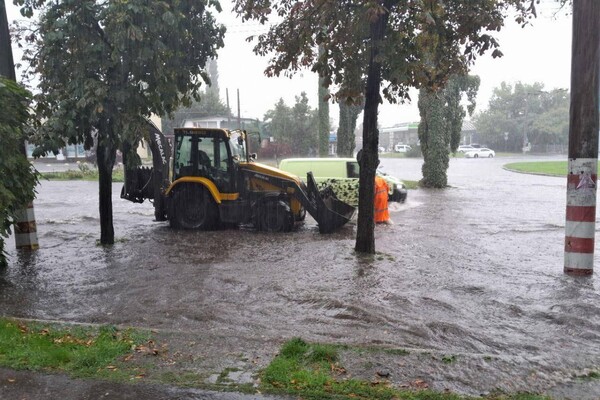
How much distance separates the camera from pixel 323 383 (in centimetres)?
419

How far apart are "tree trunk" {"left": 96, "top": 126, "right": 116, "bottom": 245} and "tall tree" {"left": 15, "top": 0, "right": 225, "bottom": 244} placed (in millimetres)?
44

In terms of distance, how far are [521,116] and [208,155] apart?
274ft

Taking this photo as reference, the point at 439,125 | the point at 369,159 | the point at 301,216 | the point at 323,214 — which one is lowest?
the point at 301,216

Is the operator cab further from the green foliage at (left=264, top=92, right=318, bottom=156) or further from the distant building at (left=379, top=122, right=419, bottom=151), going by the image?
the distant building at (left=379, top=122, right=419, bottom=151)

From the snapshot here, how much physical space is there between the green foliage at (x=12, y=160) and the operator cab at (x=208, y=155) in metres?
Answer: 5.27

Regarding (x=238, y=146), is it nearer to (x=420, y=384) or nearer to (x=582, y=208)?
(x=582, y=208)

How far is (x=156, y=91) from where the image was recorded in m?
9.49

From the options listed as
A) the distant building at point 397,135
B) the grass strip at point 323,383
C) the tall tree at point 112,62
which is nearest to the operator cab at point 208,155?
the tall tree at point 112,62

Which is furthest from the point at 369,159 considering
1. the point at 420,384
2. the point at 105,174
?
the point at 420,384

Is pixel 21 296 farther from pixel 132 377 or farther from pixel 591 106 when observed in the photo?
pixel 591 106

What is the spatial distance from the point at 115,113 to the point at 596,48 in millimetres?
7887

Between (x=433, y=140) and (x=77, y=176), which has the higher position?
(x=433, y=140)

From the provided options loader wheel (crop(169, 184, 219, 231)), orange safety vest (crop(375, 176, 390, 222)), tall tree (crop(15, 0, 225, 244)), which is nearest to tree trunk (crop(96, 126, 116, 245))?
tall tree (crop(15, 0, 225, 244))

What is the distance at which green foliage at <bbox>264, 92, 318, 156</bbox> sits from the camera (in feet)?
159
